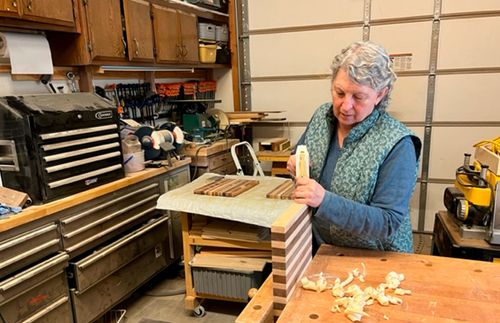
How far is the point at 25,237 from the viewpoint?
1706 millimetres

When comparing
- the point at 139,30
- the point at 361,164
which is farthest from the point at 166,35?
the point at 361,164

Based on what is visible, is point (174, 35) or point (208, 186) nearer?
point (208, 186)

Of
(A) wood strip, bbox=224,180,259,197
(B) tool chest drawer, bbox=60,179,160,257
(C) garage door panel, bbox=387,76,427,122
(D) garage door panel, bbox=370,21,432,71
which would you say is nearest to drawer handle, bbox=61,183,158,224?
(B) tool chest drawer, bbox=60,179,160,257

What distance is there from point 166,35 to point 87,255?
1.86 meters

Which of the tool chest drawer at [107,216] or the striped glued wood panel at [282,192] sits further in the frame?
the striped glued wood panel at [282,192]

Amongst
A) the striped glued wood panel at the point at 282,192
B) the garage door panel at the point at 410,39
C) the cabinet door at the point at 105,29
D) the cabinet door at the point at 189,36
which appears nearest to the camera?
the striped glued wood panel at the point at 282,192

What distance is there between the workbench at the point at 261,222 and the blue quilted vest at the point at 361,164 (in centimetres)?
13

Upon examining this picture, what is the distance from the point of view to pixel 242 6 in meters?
3.99

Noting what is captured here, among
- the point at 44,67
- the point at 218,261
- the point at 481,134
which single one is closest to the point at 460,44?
the point at 481,134

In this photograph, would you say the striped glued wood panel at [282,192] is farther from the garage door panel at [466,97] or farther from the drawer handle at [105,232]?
the garage door panel at [466,97]

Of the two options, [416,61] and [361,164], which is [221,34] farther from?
[361,164]

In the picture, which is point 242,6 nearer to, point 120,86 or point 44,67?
point 120,86

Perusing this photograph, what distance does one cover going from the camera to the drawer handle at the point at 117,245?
200 centimetres

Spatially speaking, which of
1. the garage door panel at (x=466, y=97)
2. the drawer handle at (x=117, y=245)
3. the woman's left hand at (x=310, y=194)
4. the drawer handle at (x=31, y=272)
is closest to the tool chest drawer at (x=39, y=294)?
the drawer handle at (x=31, y=272)
